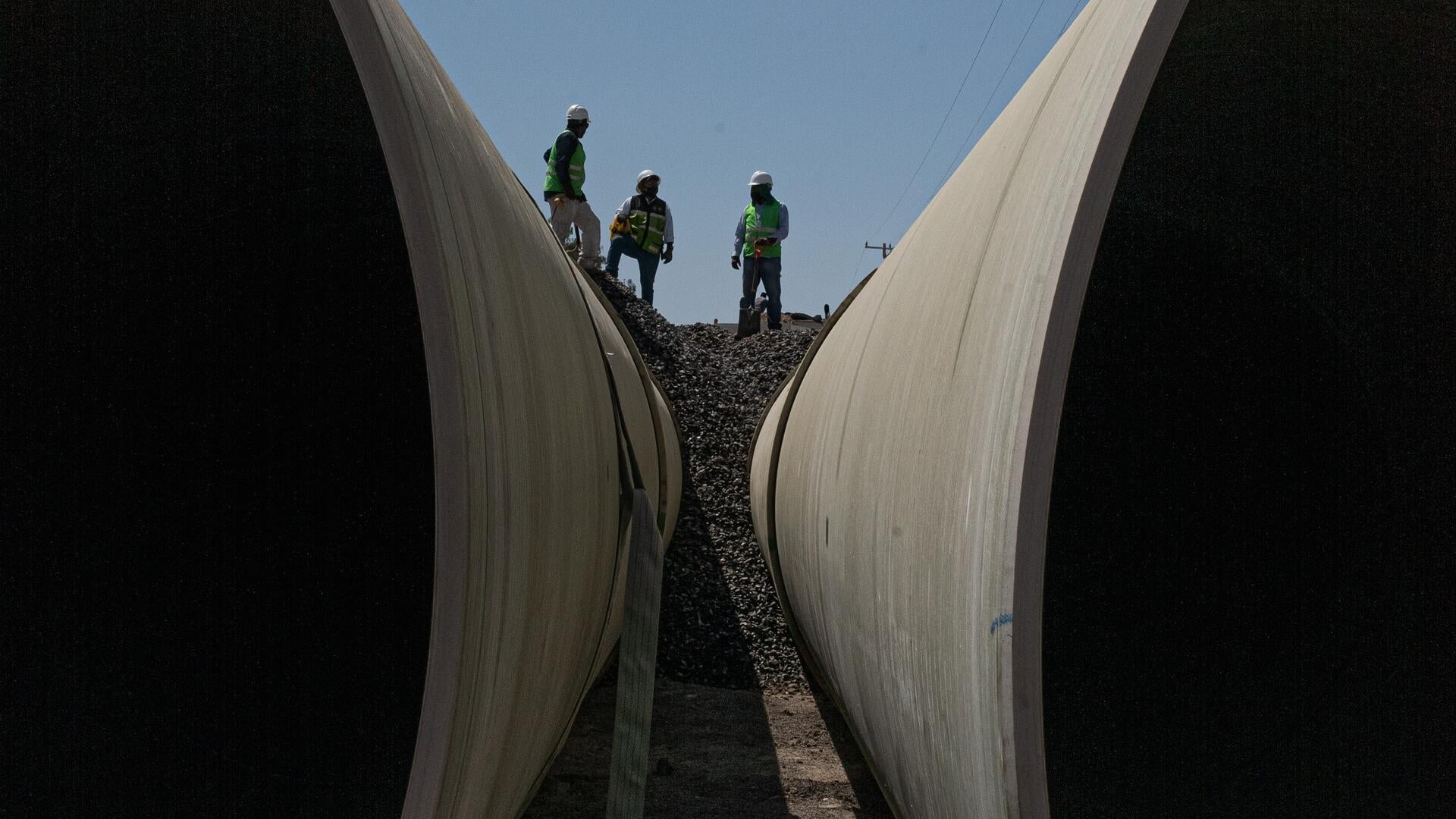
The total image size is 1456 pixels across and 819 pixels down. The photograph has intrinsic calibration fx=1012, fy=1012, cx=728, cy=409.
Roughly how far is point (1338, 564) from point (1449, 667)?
25 cm

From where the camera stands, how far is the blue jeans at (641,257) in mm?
9867

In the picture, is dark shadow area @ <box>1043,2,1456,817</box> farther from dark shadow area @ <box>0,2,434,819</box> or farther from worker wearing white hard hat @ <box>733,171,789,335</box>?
worker wearing white hard hat @ <box>733,171,789,335</box>

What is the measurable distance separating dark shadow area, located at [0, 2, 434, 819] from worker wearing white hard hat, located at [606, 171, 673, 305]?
767cm

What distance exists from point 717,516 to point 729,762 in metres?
2.90

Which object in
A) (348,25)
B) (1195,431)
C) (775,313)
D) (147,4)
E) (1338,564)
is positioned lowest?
(1338,564)

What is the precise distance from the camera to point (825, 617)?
2697mm

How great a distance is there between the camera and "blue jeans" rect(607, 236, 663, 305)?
987cm

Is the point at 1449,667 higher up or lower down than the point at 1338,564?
lower down

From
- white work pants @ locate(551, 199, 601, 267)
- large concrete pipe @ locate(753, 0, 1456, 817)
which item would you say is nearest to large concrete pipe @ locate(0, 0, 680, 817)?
large concrete pipe @ locate(753, 0, 1456, 817)

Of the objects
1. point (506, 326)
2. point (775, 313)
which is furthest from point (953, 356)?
point (775, 313)

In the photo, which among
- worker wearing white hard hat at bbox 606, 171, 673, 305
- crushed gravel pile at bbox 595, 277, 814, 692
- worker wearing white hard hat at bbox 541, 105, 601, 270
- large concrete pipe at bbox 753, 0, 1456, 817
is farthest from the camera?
worker wearing white hard hat at bbox 606, 171, 673, 305

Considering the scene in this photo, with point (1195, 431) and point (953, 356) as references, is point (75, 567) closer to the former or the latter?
point (953, 356)

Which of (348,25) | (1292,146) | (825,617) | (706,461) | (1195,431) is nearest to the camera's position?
(348,25)

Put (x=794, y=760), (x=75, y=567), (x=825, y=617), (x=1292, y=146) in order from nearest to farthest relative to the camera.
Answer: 1. (x=1292, y=146)
2. (x=75, y=567)
3. (x=825, y=617)
4. (x=794, y=760)
